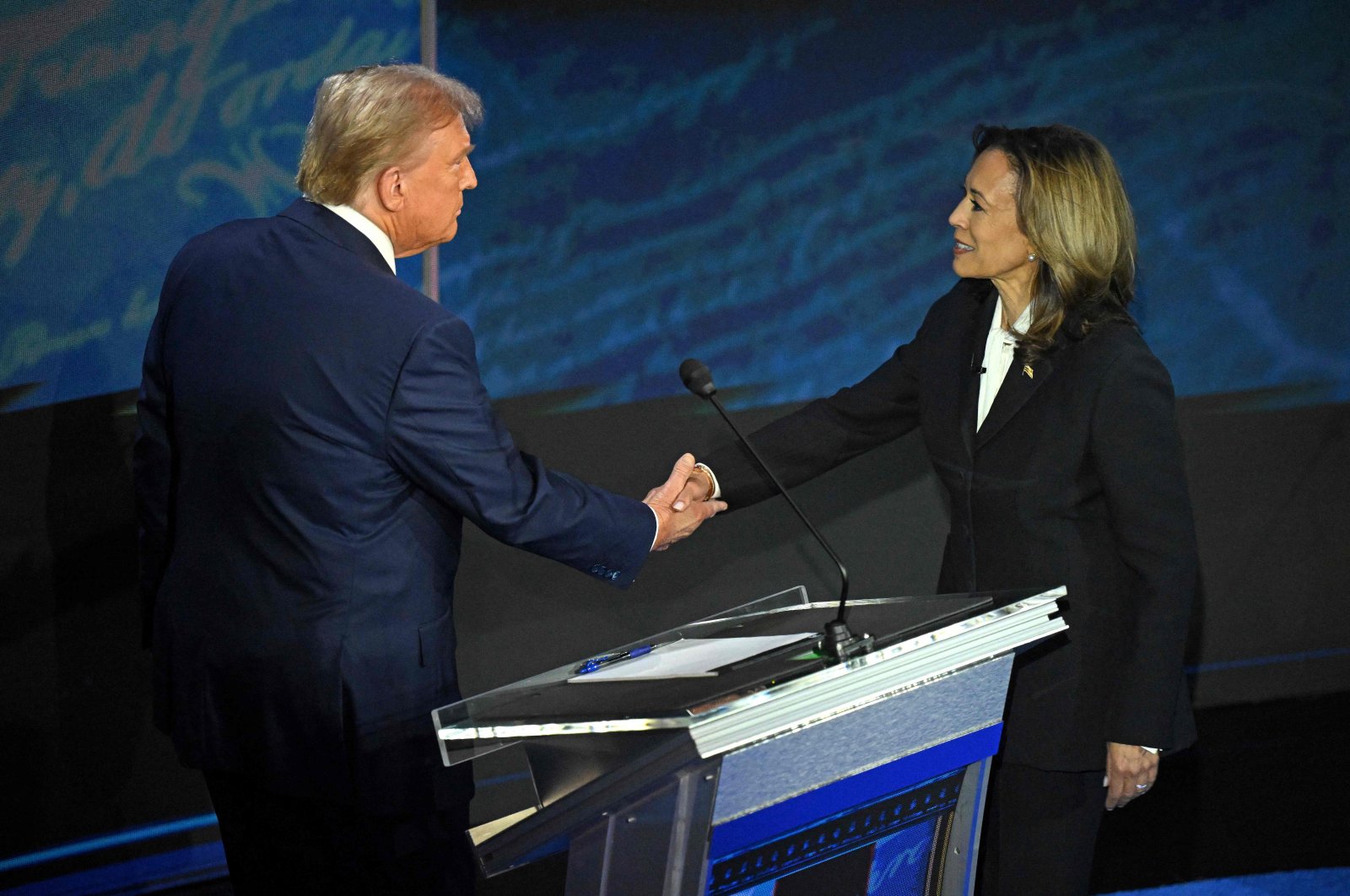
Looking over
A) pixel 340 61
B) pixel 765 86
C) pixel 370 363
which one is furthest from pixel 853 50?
pixel 370 363

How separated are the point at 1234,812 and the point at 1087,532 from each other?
170cm

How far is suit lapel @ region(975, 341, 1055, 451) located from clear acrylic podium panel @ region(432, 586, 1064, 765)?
0.53 meters

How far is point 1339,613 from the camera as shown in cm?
397

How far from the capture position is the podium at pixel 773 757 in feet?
4.10

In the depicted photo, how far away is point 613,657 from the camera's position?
162 cm

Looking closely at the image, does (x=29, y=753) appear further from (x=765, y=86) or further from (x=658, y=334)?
(x=765, y=86)

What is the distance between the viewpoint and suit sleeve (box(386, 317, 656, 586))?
5.90 feet

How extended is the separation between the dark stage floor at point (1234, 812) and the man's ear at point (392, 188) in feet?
5.54

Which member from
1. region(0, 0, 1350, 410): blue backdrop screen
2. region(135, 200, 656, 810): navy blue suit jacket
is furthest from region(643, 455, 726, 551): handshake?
region(0, 0, 1350, 410): blue backdrop screen

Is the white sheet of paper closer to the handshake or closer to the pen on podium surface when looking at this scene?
the pen on podium surface

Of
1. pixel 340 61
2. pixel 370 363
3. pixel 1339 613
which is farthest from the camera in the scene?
pixel 1339 613

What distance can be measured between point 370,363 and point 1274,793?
2675 millimetres

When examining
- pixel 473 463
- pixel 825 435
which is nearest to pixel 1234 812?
pixel 825 435

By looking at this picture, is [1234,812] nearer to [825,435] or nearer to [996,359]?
[825,435]
